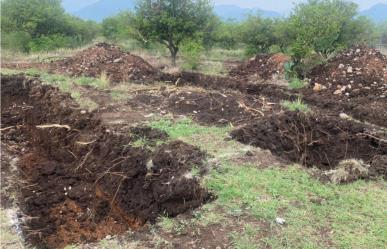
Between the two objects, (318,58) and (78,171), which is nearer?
(78,171)

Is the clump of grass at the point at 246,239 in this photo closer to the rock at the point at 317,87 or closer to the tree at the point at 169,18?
the rock at the point at 317,87

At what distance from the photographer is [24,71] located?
39.2 feet

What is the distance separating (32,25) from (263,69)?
1212 cm

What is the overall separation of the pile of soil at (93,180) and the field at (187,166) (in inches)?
0.8

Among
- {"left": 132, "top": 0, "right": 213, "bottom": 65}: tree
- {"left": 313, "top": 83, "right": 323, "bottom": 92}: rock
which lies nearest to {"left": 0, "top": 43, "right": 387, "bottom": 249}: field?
{"left": 313, "top": 83, "right": 323, "bottom": 92}: rock

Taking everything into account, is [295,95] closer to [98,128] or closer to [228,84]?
[228,84]

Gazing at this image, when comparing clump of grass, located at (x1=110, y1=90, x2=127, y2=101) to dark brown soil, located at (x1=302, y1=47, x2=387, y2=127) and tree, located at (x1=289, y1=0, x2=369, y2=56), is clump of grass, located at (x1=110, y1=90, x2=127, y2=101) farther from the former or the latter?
tree, located at (x1=289, y1=0, x2=369, y2=56)

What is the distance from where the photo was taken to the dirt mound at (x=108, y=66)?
12370 millimetres

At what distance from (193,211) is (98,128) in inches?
139

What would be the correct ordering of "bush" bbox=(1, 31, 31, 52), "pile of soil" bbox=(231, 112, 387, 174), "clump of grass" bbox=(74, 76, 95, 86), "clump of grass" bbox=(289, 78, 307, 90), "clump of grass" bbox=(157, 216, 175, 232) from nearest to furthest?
"clump of grass" bbox=(157, 216, 175, 232)
"pile of soil" bbox=(231, 112, 387, 174)
"clump of grass" bbox=(74, 76, 95, 86)
"clump of grass" bbox=(289, 78, 307, 90)
"bush" bbox=(1, 31, 31, 52)

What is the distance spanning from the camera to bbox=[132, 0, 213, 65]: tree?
15.2 meters

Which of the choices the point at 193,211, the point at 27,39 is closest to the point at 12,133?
the point at 193,211

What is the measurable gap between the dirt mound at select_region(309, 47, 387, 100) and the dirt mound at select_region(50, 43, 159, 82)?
487cm

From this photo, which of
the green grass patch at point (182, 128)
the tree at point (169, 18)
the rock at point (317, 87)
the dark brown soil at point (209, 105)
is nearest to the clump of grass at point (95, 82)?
the dark brown soil at point (209, 105)
